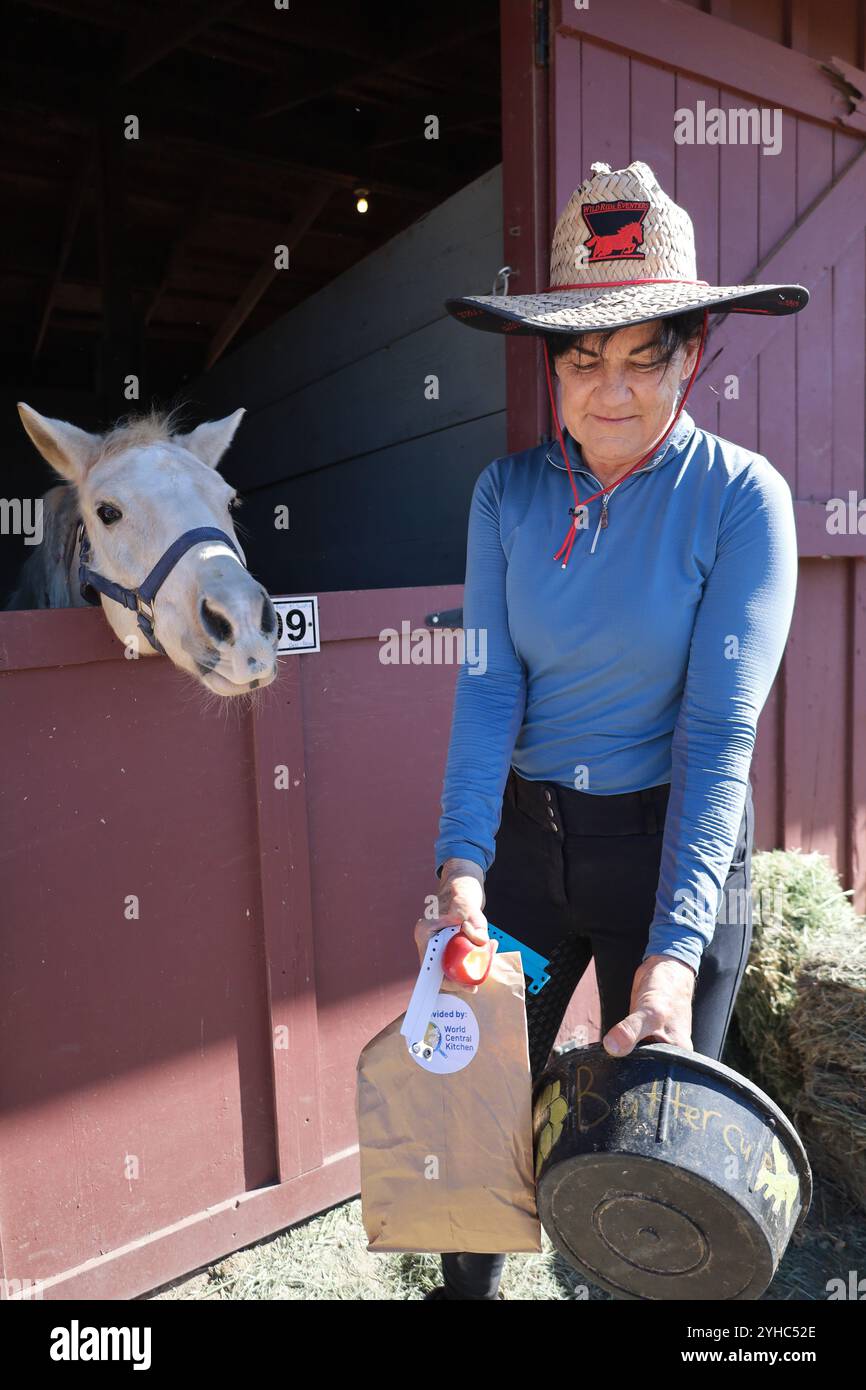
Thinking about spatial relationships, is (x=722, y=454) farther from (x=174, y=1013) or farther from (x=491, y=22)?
(x=491, y=22)

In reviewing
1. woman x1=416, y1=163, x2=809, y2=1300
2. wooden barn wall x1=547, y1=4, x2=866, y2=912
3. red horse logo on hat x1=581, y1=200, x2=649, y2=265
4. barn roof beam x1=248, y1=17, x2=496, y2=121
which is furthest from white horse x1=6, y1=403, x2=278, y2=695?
barn roof beam x1=248, y1=17, x2=496, y2=121

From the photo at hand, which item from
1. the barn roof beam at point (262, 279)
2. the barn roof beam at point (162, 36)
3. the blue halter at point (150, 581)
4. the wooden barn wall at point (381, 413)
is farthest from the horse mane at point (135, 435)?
the barn roof beam at point (262, 279)

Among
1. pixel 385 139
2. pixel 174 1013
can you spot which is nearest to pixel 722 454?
pixel 174 1013

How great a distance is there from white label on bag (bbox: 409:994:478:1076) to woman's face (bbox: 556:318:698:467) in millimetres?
851

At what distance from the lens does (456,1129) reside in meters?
1.16

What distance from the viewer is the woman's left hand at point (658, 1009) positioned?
104cm

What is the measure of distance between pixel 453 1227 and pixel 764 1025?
6.27 feet

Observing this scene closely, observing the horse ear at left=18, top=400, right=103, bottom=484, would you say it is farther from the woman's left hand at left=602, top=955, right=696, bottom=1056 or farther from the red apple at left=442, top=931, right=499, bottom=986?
the woman's left hand at left=602, top=955, right=696, bottom=1056

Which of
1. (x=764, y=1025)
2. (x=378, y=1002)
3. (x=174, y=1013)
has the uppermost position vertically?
(x=174, y=1013)

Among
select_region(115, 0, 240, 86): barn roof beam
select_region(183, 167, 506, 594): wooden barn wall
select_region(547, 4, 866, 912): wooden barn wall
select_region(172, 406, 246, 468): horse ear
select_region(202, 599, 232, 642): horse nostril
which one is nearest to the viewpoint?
select_region(202, 599, 232, 642): horse nostril

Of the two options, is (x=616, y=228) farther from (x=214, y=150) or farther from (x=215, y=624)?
(x=214, y=150)

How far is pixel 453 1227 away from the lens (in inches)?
46.2

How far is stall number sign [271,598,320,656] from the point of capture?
2.27 m

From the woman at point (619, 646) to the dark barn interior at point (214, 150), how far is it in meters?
2.40
